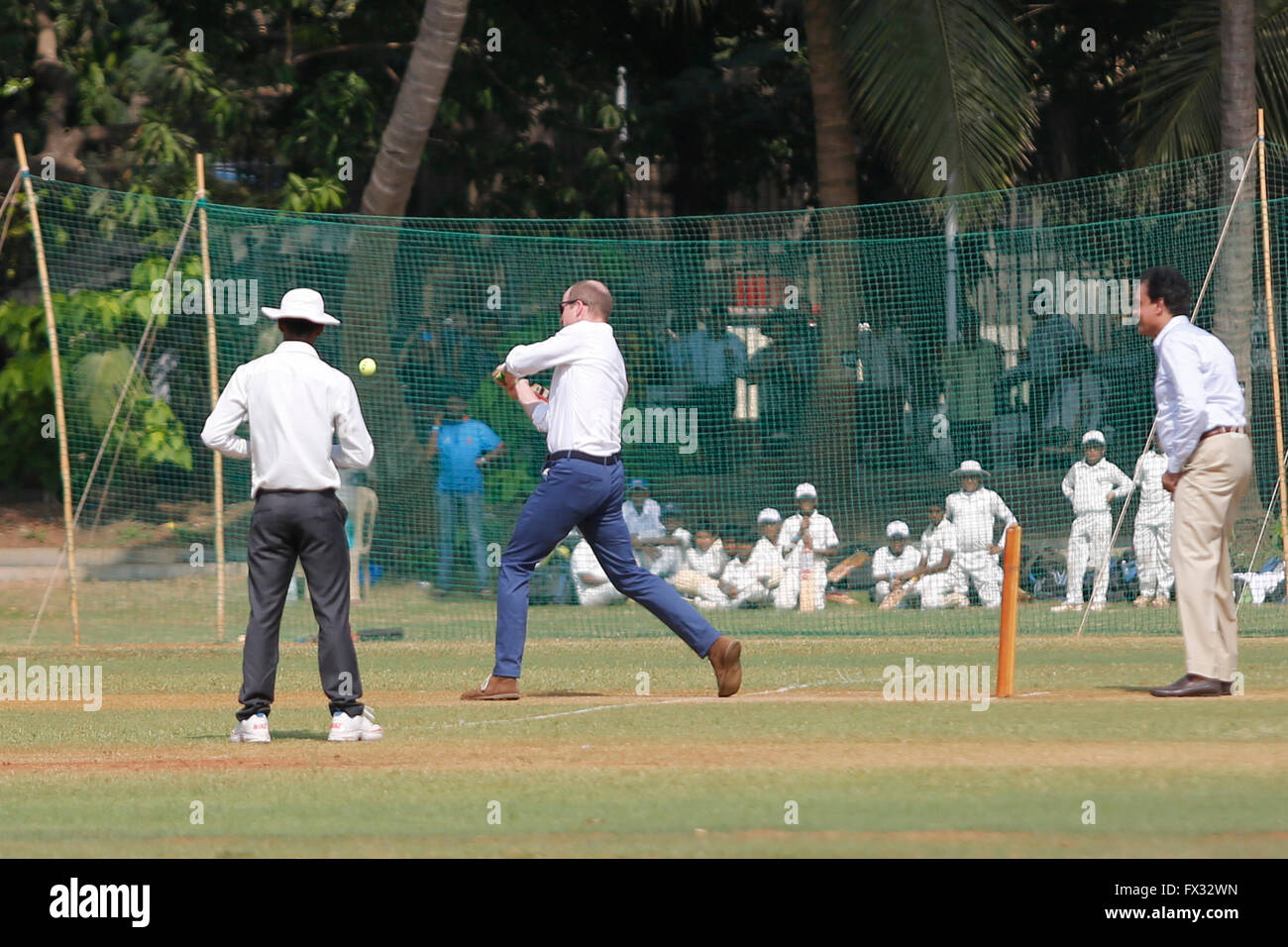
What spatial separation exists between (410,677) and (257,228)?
5.51 meters

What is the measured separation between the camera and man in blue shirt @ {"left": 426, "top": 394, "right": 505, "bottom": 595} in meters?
16.0

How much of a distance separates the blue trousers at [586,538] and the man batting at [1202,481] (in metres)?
2.43

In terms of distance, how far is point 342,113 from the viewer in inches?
842

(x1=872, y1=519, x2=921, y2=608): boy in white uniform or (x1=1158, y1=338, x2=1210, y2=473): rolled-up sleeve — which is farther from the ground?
(x1=1158, y1=338, x2=1210, y2=473): rolled-up sleeve

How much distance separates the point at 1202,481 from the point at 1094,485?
7.24m

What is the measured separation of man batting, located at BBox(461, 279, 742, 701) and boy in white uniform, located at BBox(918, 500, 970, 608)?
696cm

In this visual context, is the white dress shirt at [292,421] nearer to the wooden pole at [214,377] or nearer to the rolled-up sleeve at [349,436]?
the rolled-up sleeve at [349,436]

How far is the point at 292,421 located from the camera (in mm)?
8195

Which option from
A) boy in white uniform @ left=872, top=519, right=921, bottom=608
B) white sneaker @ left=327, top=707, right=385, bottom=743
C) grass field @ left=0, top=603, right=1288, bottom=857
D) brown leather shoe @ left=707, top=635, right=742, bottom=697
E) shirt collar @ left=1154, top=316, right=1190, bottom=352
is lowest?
grass field @ left=0, top=603, right=1288, bottom=857

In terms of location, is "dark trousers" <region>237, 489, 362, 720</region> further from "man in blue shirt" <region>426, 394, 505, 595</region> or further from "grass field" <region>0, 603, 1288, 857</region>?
"man in blue shirt" <region>426, 394, 505, 595</region>

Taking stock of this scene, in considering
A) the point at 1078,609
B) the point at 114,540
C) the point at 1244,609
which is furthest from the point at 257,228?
the point at 1244,609

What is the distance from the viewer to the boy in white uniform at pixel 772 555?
54.3 feet

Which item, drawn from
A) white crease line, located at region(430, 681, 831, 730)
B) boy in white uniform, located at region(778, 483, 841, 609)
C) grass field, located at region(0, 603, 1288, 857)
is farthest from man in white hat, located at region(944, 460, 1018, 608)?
white crease line, located at region(430, 681, 831, 730)

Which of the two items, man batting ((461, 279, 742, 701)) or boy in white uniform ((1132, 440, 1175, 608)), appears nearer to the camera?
man batting ((461, 279, 742, 701))
